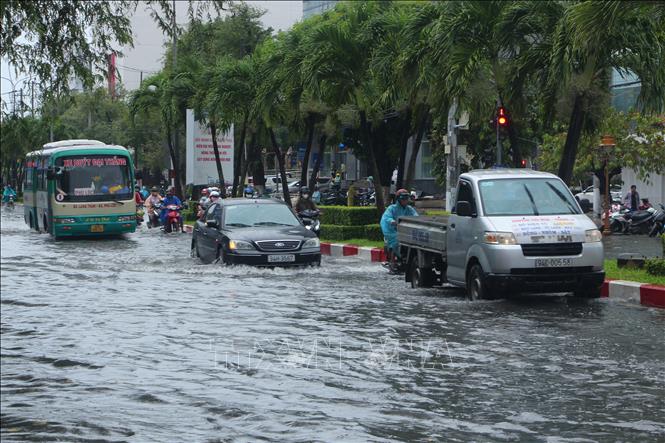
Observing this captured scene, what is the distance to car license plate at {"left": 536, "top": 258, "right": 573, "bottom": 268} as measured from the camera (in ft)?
52.1

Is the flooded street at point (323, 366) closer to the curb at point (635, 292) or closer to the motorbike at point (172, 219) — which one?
the curb at point (635, 292)

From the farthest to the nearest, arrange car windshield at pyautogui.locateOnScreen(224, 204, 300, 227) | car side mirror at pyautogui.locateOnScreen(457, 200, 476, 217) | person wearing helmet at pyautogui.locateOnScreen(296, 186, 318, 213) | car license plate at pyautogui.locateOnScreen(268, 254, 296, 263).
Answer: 1. person wearing helmet at pyautogui.locateOnScreen(296, 186, 318, 213)
2. car windshield at pyautogui.locateOnScreen(224, 204, 300, 227)
3. car license plate at pyautogui.locateOnScreen(268, 254, 296, 263)
4. car side mirror at pyautogui.locateOnScreen(457, 200, 476, 217)

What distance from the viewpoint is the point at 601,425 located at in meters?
8.19

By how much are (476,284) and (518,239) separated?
1.03 m

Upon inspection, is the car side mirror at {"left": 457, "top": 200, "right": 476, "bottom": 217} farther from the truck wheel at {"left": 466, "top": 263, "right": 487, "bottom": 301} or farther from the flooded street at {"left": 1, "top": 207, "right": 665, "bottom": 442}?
the flooded street at {"left": 1, "top": 207, "right": 665, "bottom": 442}

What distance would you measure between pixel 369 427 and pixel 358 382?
1.81 m

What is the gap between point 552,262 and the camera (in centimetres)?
1593

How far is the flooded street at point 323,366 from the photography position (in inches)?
323

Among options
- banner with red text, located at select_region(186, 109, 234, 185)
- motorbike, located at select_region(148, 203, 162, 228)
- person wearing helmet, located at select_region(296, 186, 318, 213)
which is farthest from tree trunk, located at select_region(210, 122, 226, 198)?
person wearing helmet, located at select_region(296, 186, 318, 213)

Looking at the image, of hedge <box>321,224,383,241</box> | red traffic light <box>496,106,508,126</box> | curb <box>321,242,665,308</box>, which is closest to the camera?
curb <box>321,242,665,308</box>

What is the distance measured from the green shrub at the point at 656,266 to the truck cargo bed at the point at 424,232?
3.38 metres

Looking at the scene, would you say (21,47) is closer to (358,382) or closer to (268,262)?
(358,382)

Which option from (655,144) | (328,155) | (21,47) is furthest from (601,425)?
(328,155)

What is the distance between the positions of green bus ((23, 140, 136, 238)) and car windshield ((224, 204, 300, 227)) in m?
13.6
